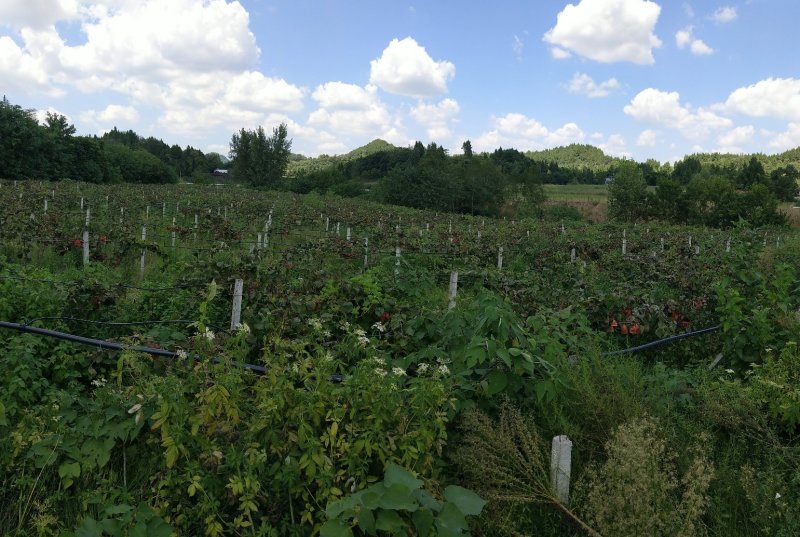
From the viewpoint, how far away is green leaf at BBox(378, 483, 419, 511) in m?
2.22

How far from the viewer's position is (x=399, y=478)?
2.39 meters

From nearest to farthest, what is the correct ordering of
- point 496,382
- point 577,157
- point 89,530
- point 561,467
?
point 89,530
point 561,467
point 496,382
point 577,157

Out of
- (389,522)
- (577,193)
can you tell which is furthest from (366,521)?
(577,193)

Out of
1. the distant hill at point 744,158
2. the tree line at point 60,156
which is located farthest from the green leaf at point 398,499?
the distant hill at point 744,158

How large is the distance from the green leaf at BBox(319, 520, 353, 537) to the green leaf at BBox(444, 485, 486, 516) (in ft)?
1.57

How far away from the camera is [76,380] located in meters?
4.39

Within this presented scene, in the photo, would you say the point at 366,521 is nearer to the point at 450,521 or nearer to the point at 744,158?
the point at 450,521

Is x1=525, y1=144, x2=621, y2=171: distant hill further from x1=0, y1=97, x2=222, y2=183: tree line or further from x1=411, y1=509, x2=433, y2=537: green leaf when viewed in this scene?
x1=411, y1=509, x2=433, y2=537: green leaf

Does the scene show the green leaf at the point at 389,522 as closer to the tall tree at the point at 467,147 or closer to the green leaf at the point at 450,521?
the green leaf at the point at 450,521

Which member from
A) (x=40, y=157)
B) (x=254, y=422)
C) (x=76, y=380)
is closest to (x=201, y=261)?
(x=76, y=380)

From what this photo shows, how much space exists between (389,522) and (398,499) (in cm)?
10

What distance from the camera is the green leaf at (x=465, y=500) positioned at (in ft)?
7.72

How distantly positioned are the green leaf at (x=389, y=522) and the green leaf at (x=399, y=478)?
123mm

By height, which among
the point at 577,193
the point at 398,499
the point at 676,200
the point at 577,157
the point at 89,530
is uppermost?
the point at 577,157
